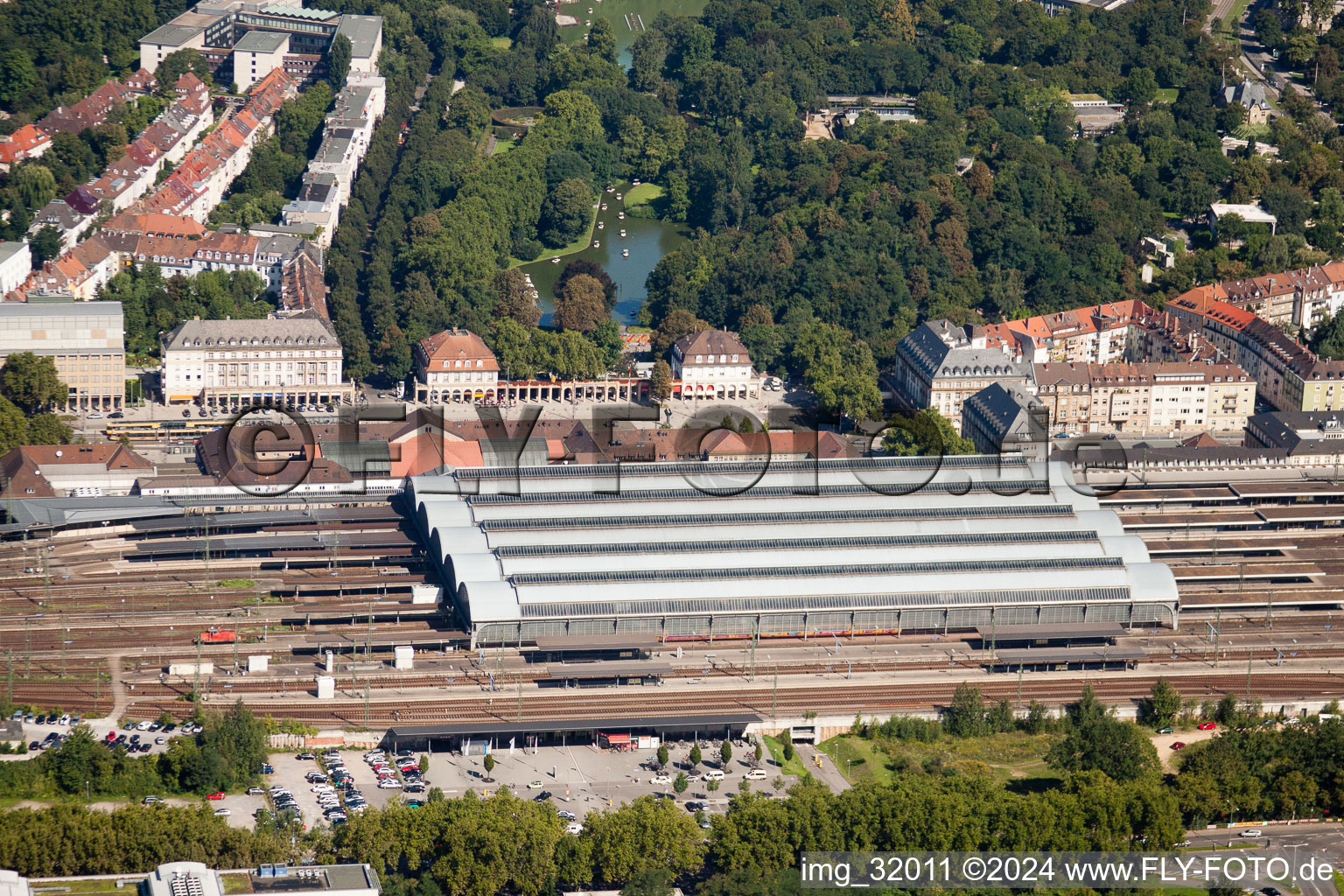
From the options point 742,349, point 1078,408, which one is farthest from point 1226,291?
point 742,349

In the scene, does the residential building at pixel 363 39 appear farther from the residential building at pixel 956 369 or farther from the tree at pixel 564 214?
the residential building at pixel 956 369

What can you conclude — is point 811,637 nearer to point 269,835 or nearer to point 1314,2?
point 269,835

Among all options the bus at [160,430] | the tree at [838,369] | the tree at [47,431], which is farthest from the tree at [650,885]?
the tree at [838,369]

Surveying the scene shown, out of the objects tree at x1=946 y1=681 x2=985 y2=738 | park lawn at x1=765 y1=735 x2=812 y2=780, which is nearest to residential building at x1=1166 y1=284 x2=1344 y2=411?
tree at x1=946 y1=681 x2=985 y2=738

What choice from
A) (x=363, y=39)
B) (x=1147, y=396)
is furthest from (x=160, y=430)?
(x=363, y=39)

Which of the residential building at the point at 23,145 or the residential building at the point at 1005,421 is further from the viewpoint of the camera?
the residential building at the point at 23,145

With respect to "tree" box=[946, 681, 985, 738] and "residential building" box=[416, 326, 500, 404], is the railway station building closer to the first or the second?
"tree" box=[946, 681, 985, 738]

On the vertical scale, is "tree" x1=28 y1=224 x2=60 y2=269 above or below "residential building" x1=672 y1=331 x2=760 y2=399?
above
